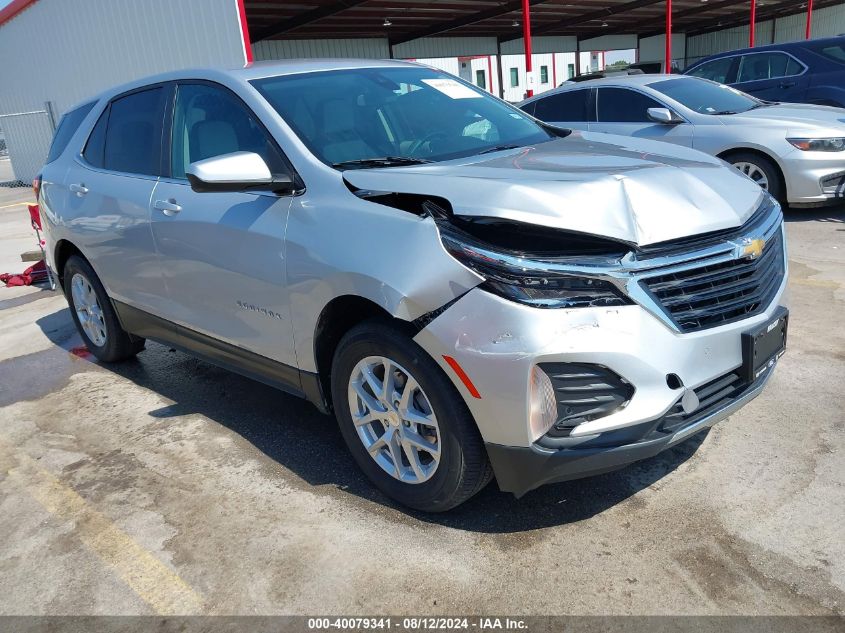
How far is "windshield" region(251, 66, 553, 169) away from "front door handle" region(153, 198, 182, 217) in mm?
761

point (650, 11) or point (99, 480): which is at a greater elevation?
point (650, 11)

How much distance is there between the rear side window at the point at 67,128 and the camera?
16.5 ft

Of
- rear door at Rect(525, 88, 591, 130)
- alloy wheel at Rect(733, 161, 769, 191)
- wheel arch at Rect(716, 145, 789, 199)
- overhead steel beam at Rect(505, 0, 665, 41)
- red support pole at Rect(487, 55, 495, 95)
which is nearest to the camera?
wheel arch at Rect(716, 145, 789, 199)

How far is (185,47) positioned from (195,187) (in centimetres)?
1178

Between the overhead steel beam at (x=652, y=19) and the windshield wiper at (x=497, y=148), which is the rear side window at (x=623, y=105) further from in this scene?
the overhead steel beam at (x=652, y=19)

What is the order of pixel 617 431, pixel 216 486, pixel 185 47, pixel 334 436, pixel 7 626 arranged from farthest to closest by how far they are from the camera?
pixel 185 47, pixel 334 436, pixel 216 486, pixel 7 626, pixel 617 431

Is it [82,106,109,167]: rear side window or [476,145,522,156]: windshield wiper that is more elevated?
[82,106,109,167]: rear side window

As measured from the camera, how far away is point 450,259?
2.50 meters

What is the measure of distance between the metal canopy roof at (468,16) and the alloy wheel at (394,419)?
15192 millimetres

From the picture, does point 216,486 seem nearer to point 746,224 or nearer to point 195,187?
point 195,187

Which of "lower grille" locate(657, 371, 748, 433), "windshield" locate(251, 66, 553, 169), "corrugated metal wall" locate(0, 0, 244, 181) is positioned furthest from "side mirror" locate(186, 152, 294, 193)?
"corrugated metal wall" locate(0, 0, 244, 181)

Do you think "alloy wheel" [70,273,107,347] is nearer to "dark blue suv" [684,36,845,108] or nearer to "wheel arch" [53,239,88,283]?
"wheel arch" [53,239,88,283]

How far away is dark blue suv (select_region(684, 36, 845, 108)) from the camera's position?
33.1 ft

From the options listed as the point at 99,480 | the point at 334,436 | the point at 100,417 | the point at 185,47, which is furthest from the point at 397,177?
the point at 185,47
